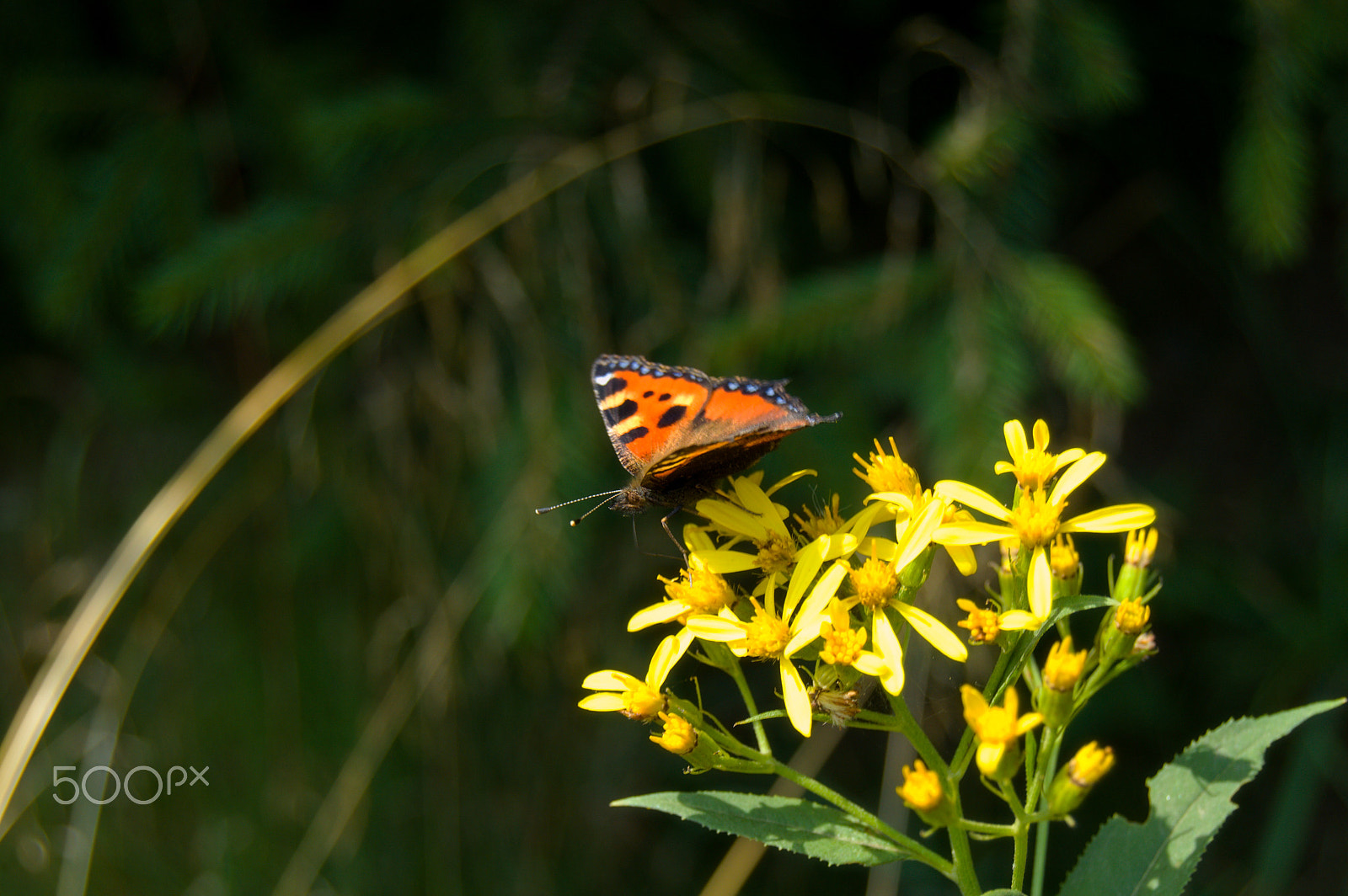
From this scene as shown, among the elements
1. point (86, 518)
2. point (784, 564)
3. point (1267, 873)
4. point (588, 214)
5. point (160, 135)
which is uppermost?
point (160, 135)

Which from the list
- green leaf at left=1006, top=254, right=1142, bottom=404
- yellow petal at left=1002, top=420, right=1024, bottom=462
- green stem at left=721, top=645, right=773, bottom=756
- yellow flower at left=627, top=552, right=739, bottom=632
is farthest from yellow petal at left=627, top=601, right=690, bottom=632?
green leaf at left=1006, top=254, right=1142, bottom=404

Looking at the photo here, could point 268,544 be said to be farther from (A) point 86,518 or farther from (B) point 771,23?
(B) point 771,23

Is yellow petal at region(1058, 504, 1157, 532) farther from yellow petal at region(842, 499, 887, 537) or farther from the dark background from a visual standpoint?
the dark background

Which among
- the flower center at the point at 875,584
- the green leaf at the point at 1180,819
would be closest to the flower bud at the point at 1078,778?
the green leaf at the point at 1180,819

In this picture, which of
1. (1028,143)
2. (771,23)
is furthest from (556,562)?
(771,23)

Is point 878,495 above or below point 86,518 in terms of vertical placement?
below
